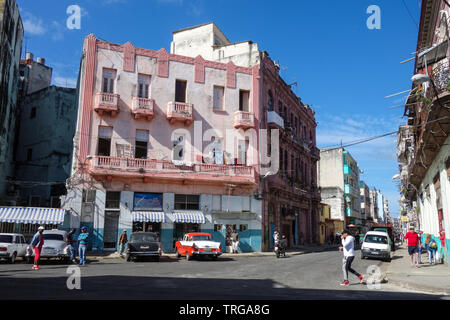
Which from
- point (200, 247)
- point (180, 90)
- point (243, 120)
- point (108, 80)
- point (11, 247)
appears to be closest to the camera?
point (11, 247)

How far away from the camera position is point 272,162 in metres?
31.6

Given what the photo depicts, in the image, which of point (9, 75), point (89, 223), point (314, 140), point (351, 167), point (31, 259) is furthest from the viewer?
point (351, 167)

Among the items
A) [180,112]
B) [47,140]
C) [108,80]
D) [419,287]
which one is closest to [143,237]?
[180,112]

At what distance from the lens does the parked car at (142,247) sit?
1905 cm

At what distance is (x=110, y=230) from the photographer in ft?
80.4

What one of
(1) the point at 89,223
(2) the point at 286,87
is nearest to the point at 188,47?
(2) the point at 286,87

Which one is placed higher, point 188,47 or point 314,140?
point 188,47

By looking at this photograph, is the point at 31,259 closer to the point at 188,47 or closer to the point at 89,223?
the point at 89,223

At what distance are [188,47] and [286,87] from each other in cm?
1035

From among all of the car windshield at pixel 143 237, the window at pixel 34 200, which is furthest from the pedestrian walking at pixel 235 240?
the window at pixel 34 200

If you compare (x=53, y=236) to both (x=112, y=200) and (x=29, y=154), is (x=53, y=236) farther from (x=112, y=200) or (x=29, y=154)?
(x=29, y=154)

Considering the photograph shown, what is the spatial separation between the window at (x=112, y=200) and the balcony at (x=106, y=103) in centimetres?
548

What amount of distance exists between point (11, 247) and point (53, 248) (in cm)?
191

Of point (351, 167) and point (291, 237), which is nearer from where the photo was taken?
point (291, 237)
